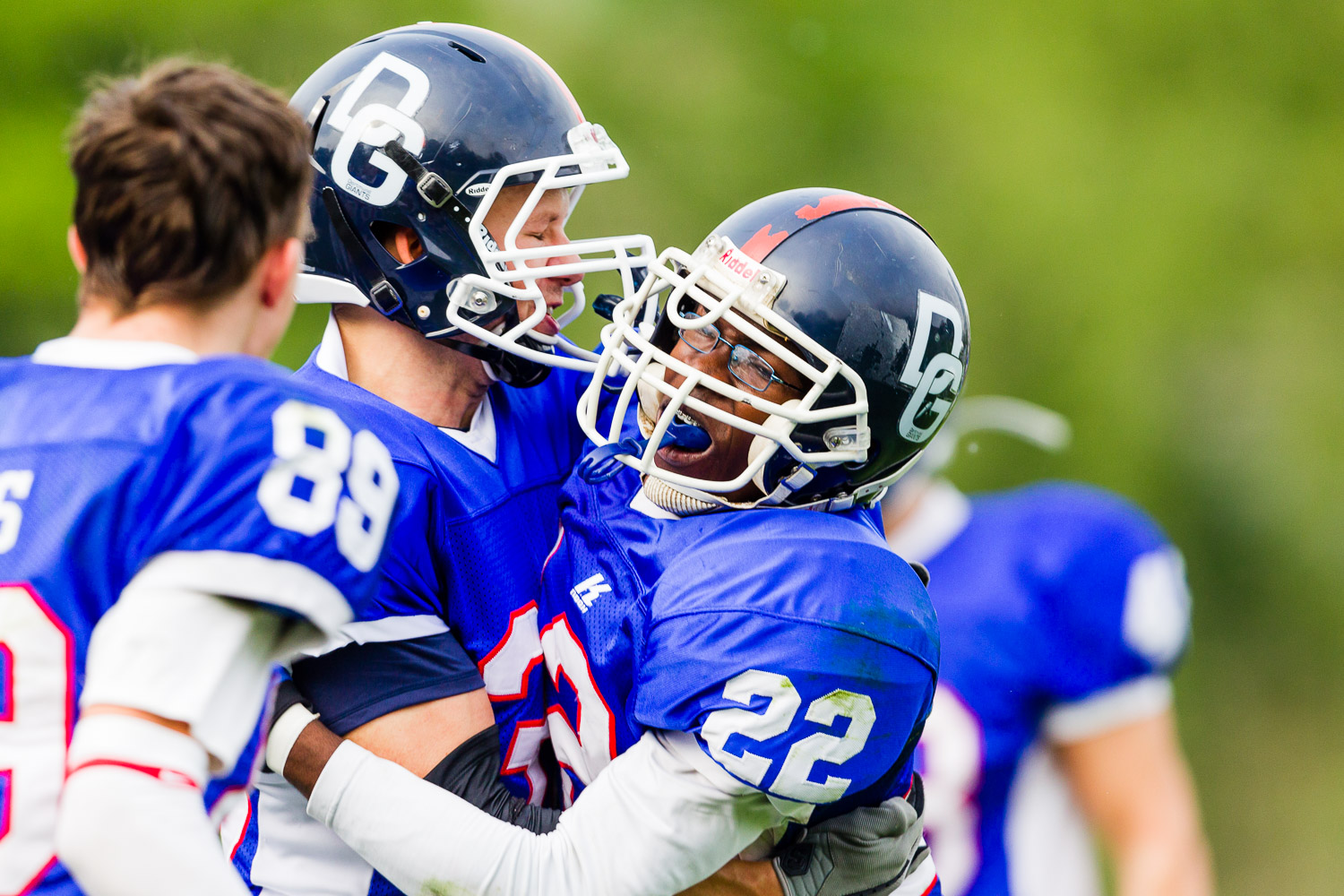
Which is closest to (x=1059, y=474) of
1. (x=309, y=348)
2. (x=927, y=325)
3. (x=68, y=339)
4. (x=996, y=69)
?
(x=996, y=69)

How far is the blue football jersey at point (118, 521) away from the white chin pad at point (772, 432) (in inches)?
27.7

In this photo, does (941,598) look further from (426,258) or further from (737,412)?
(426,258)

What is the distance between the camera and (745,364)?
1935 mm

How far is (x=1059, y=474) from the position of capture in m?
7.97

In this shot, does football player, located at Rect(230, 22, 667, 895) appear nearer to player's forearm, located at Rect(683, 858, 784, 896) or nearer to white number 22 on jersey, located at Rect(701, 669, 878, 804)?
player's forearm, located at Rect(683, 858, 784, 896)

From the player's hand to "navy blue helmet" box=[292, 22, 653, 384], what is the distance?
0.83 metres

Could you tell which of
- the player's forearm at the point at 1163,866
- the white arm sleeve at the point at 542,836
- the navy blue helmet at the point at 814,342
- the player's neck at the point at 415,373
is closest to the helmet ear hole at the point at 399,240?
the player's neck at the point at 415,373

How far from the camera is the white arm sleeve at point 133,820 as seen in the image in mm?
1185

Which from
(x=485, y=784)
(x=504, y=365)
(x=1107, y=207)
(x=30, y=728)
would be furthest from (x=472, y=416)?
(x=1107, y=207)

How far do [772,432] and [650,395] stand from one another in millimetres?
216

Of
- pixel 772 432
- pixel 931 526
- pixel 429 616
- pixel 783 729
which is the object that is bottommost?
pixel 931 526

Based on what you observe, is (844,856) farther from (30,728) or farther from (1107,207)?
(1107,207)

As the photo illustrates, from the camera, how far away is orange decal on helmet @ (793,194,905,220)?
6.53ft

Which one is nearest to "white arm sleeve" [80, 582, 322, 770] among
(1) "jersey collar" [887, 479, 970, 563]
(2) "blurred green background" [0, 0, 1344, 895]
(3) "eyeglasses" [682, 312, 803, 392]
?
(3) "eyeglasses" [682, 312, 803, 392]
